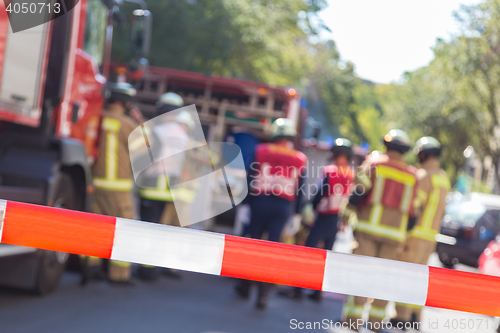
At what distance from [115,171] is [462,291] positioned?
458cm

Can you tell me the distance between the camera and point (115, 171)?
660cm

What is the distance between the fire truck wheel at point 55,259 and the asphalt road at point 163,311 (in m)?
0.11

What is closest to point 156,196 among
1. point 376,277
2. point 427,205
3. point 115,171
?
point 115,171

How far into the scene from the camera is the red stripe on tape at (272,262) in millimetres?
2559

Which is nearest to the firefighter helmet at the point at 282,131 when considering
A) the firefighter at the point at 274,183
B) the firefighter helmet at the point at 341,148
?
the firefighter at the point at 274,183

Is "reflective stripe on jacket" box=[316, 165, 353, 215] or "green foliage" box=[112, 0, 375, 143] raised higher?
"green foliage" box=[112, 0, 375, 143]

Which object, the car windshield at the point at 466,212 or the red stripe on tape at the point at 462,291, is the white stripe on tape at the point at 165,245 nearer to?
the red stripe on tape at the point at 462,291

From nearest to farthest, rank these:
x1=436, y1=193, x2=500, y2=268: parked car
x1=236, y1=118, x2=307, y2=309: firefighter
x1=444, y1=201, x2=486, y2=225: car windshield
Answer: x1=236, y1=118, x2=307, y2=309: firefighter < x1=436, y1=193, x2=500, y2=268: parked car < x1=444, y1=201, x2=486, y2=225: car windshield

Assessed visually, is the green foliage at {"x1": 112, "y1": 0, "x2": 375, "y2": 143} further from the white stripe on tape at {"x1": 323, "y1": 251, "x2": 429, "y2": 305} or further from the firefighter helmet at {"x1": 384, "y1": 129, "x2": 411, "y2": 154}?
the white stripe on tape at {"x1": 323, "y1": 251, "x2": 429, "y2": 305}

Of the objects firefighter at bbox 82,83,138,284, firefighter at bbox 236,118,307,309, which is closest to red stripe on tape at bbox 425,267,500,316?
firefighter at bbox 236,118,307,309

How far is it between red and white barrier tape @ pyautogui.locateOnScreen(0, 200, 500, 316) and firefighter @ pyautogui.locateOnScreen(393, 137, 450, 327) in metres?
3.94

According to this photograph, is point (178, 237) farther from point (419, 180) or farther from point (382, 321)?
point (419, 180)

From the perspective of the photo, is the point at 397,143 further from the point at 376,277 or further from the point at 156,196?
the point at 376,277

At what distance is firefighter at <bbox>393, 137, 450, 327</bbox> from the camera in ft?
21.3
